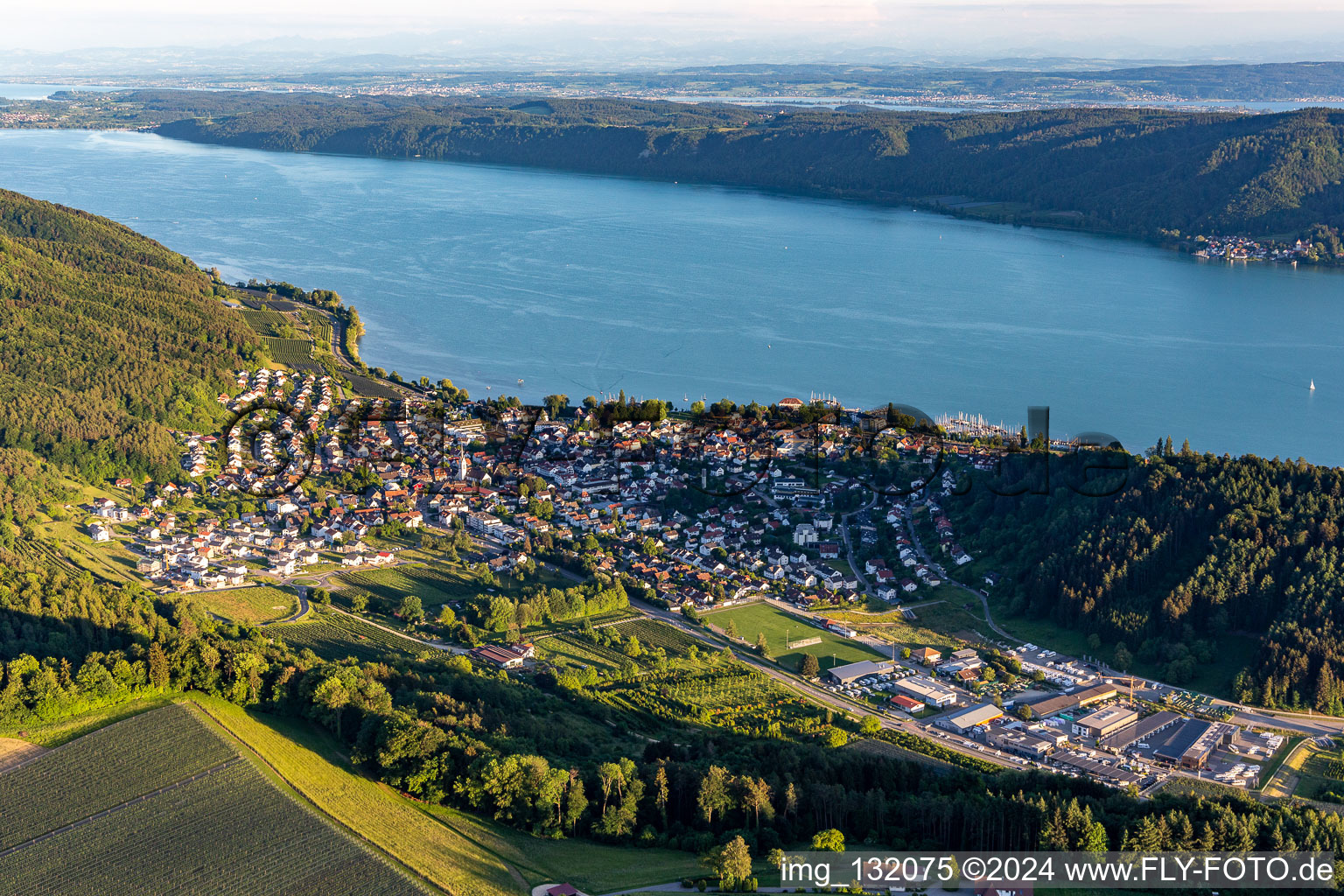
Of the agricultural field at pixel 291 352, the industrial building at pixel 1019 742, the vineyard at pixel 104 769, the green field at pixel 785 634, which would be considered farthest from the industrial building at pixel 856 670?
the agricultural field at pixel 291 352

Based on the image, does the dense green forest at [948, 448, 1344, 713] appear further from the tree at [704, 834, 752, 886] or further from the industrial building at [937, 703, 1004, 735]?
the tree at [704, 834, 752, 886]

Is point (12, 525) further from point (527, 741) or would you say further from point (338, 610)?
point (527, 741)

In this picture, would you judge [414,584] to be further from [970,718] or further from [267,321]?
[267,321]

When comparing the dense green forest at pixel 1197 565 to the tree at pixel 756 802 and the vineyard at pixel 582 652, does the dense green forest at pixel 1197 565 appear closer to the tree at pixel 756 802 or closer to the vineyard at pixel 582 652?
the vineyard at pixel 582 652

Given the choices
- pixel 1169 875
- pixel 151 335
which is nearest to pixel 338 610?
pixel 1169 875

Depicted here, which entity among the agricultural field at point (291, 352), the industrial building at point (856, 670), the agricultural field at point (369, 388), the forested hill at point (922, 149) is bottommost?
the industrial building at point (856, 670)

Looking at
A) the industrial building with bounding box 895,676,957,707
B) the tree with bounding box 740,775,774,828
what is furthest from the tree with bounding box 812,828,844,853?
the industrial building with bounding box 895,676,957,707
